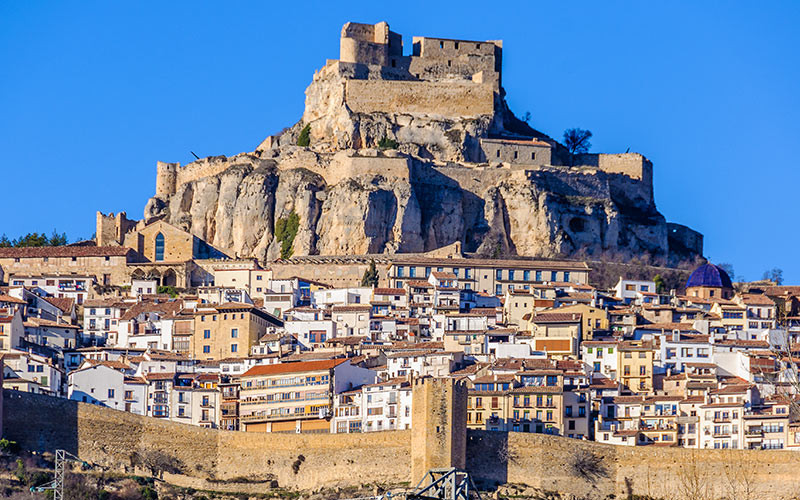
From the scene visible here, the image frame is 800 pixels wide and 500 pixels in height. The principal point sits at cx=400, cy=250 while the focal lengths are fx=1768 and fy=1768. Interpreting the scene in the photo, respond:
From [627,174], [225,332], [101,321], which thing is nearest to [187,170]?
[101,321]

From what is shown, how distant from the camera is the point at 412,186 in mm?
85938

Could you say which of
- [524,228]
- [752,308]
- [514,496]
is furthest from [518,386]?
[524,228]

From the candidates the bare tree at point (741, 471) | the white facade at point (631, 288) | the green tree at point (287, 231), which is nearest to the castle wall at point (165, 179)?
the green tree at point (287, 231)

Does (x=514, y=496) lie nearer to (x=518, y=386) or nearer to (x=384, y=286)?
(x=518, y=386)

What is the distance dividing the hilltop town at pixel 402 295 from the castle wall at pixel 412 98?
0.35 feet

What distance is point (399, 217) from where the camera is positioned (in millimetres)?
84312

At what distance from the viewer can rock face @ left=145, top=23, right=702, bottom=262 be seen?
85375 millimetres

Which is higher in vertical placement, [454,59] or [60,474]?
[454,59]

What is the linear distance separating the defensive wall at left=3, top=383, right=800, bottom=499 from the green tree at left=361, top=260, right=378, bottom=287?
22117 mm

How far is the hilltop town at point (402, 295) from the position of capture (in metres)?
62.6

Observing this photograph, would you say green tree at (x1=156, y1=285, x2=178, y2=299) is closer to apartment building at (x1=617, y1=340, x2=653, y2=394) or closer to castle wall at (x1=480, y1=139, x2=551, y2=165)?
castle wall at (x1=480, y1=139, x2=551, y2=165)

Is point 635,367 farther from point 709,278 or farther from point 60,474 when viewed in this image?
point 60,474

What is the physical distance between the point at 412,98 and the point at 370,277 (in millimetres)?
15455

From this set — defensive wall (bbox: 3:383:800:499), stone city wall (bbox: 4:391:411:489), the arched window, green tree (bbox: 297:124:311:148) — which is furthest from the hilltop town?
stone city wall (bbox: 4:391:411:489)
